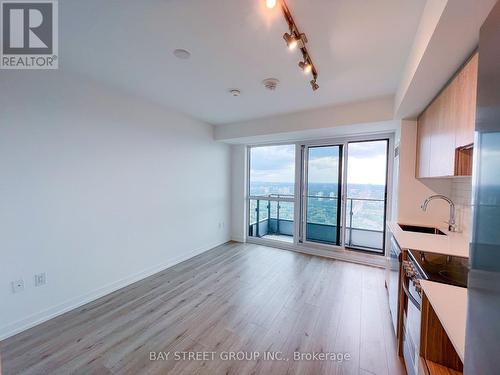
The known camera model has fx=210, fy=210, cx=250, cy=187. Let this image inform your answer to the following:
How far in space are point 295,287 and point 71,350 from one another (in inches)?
93.2

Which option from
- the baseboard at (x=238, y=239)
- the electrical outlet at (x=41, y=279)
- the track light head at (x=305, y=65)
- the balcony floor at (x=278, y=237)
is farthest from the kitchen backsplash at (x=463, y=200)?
the electrical outlet at (x=41, y=279)

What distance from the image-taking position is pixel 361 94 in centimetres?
269

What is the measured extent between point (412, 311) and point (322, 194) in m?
2.80

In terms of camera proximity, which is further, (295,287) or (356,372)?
(295,287)

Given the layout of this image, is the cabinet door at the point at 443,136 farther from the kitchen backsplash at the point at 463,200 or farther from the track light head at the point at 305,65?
the track light head at the point at 305,65

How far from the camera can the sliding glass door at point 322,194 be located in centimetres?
393

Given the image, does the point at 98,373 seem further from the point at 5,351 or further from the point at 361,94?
the point at 361,94

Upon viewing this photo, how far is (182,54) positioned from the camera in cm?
190

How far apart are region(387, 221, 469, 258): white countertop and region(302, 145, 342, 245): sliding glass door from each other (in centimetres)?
182

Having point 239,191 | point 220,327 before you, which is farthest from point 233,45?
point 239,191

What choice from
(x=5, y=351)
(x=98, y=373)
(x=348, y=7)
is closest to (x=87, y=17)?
(x=348, y=7)

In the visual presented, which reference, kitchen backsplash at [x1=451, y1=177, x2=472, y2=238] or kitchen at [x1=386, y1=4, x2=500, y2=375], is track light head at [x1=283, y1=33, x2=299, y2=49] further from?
kitchen backsplash at [x1=451, y1=177, x2=472, y2=238]

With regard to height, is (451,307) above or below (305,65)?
below

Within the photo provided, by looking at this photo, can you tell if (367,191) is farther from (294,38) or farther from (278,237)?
(294,38)
